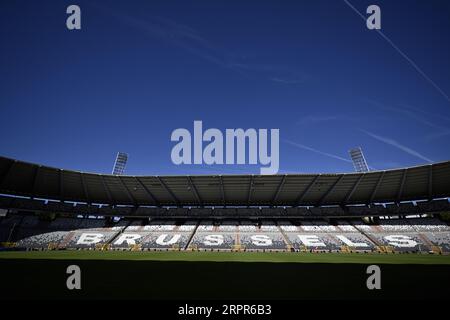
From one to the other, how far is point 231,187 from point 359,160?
33.0 m

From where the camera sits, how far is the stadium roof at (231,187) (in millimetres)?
41031

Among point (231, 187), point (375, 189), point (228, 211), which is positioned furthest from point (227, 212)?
point (375, 189)

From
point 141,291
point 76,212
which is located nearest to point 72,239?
point 76,212

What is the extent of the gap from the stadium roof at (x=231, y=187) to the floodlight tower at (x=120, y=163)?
33.4 ft

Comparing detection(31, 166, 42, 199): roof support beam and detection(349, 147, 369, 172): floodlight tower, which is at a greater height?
detection(349, 147, 369, 172): floodlight tower

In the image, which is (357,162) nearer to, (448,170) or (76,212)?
(448,170)

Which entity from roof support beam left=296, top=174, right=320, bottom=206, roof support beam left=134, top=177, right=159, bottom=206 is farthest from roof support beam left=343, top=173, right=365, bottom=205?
roof support beam left=134, top=177, right=159, bottom=206

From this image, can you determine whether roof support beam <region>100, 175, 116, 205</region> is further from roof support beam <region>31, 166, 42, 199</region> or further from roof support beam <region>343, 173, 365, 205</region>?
roof support beam <region>343, 173, 365, 205</region>

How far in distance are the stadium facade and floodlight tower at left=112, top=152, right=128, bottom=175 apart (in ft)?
33.5

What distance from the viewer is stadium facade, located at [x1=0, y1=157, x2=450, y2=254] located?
4066 cm

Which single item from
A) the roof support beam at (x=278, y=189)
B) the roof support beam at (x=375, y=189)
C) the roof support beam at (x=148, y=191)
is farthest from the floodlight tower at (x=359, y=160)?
the roof support beam at (x=148, y=191)

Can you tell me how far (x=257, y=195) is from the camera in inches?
1932

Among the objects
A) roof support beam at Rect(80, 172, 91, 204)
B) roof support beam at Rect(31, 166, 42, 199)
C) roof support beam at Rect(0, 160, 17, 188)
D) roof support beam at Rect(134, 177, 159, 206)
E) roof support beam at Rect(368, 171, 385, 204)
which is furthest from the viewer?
roof support beam at Rect(134, 177, 159, 206)
